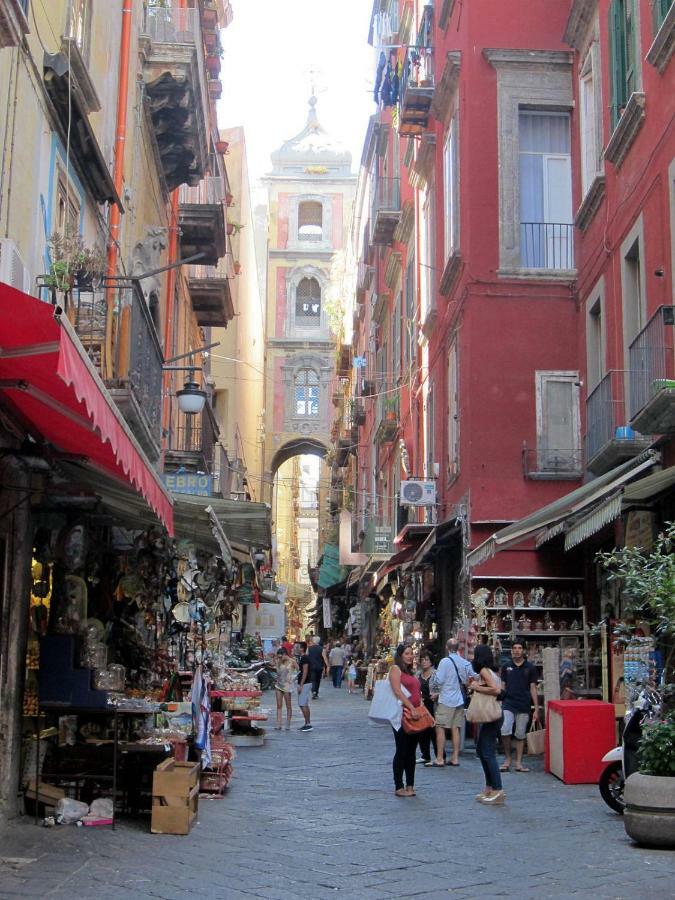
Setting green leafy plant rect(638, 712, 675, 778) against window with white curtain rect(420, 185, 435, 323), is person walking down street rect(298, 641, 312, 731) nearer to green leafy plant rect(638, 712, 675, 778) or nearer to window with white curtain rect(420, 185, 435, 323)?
window with white curtain rect(420, 185, 435, 323)

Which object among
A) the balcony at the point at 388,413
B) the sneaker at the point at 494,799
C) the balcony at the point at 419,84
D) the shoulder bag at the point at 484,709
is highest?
the balcony at the point at 419,84

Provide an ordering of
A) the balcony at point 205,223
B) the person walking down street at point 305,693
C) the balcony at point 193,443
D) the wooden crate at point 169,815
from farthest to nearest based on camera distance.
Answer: the balcony at point 205,223
the balcony at point 193,443
the person walking down street at point 305,693
the wooden crate at point 169,815

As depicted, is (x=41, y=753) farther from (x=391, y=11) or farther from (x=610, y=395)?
(x=391, y=11)

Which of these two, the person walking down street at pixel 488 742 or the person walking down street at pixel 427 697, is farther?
the person walking down street at pixel 427 697

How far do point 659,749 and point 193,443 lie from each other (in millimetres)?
16529

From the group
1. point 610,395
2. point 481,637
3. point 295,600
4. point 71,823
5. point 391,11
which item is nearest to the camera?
Result: point 71,823

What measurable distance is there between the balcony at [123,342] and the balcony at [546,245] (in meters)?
6.60

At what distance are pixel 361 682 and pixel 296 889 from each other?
1216 inches

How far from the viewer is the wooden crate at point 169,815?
933 cm

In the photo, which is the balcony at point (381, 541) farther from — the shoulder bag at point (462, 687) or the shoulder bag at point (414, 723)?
the shoulder bag at point (414, 723)

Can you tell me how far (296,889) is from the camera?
745 centimetres

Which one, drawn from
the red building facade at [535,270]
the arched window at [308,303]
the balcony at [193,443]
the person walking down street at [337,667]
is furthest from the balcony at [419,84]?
the arched window at [308,303]

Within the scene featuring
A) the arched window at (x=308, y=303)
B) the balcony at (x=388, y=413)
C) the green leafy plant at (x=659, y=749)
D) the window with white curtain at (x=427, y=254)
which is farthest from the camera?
the arched window at (x=308, y=303)

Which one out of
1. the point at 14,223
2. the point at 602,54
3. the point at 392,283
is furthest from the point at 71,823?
the point at 392,283
